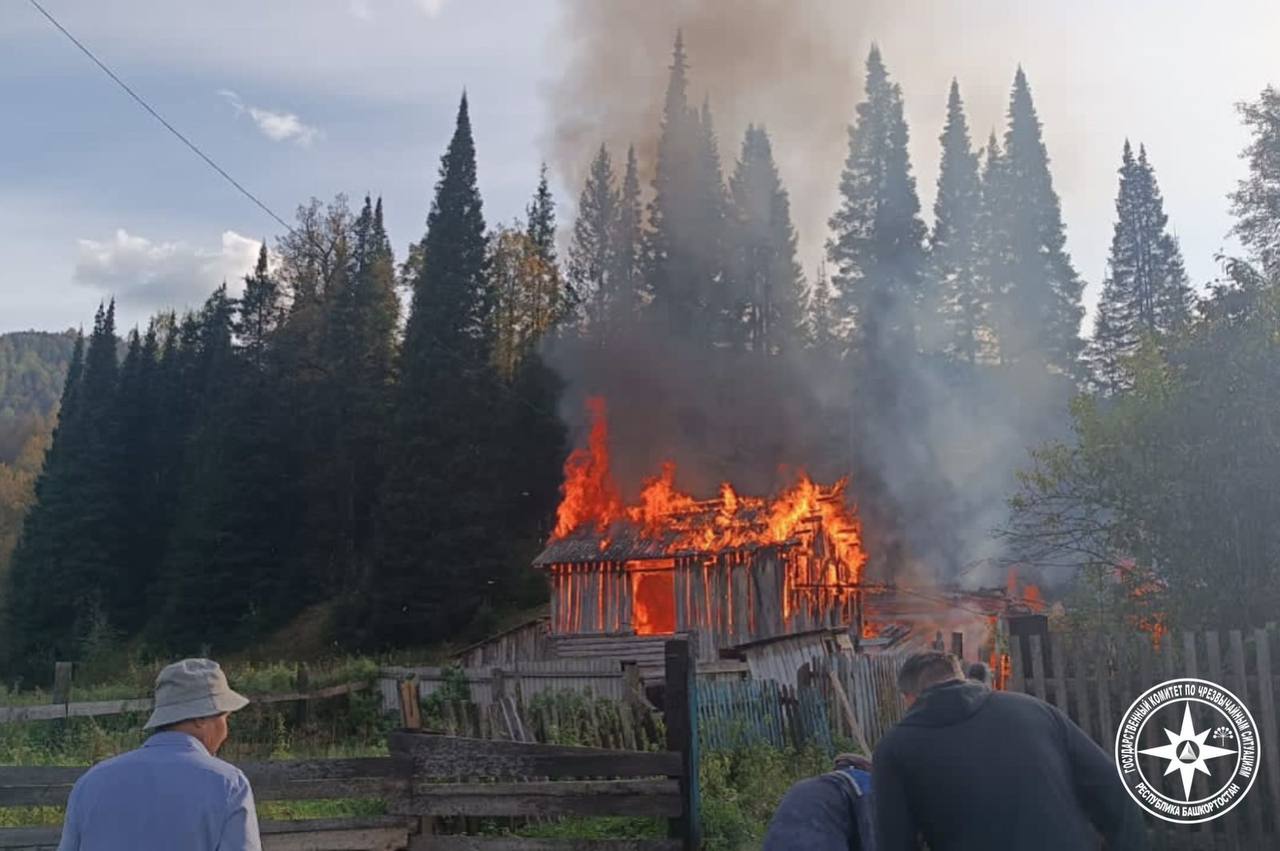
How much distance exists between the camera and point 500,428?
45.8 metres

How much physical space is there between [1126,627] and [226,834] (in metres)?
13.3

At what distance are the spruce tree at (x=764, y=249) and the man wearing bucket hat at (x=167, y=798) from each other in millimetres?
48869

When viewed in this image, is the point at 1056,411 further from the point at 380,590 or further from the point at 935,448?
the point at 380,590

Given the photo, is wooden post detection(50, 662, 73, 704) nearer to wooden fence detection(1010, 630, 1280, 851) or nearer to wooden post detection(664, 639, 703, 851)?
wooden post detection(664, 639, 703, 851)

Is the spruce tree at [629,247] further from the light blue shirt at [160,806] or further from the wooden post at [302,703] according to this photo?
the light blue shirt at [160,806]

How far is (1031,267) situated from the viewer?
53.9m

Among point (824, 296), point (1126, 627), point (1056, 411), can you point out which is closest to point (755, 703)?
point (1126, 627)

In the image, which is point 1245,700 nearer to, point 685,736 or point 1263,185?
point 685,736

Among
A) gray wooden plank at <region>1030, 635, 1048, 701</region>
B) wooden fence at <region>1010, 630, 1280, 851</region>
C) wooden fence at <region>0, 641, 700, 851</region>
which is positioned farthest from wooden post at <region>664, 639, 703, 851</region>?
gray wooden plank at <region>1030, 635, 1048, 701</region>

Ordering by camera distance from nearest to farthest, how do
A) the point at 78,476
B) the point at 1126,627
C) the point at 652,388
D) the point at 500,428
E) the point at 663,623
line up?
the point at 1126,627 → the point at 663,623 → the point at 652,388 → the point at 500,428 → the point at 78,476

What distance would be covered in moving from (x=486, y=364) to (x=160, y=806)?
141 ft

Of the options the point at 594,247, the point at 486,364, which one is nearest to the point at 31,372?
the point at 594,247

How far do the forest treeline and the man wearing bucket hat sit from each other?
33.2 m

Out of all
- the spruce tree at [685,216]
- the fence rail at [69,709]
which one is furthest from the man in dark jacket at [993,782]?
the spruce tree at [685,216]
